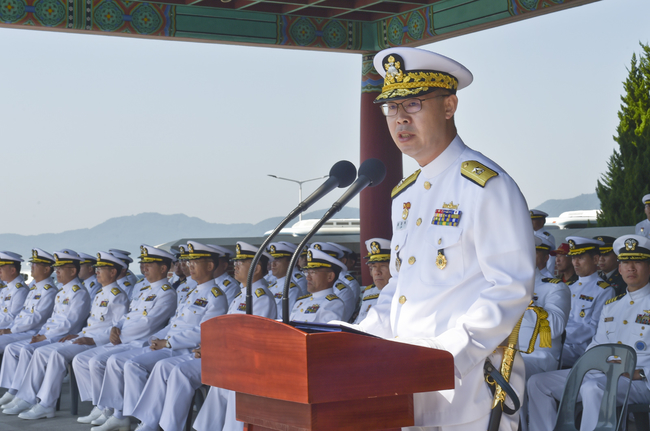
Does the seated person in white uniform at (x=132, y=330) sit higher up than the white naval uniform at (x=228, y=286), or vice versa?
the white naval uniform at (x=228, y=286)

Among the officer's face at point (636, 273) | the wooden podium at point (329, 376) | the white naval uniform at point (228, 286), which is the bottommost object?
the white naval uniform at point (228, 286)

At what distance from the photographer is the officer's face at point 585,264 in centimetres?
600

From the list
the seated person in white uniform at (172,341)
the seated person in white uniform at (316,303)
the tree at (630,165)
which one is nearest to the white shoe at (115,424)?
the seated person in white uniform at (172,341)

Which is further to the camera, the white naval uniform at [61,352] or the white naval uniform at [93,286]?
the white naval uniform at [93,286]

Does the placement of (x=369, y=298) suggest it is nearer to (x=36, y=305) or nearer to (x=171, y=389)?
(x=171, y=389)

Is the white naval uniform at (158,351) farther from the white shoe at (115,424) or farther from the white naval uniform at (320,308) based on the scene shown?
the white naval uniform at (320,308)

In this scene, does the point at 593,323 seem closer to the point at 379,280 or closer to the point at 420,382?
the point at 379,280

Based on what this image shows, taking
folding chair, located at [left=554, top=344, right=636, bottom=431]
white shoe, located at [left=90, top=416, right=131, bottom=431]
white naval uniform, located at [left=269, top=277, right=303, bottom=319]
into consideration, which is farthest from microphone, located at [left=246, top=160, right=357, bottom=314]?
white naval uniform, located at [left=269, top=277, right=303, bottom=319]

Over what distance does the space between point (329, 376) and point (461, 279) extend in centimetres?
55

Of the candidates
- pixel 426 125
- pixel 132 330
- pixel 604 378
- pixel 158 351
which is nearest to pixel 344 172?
pixel 426 125

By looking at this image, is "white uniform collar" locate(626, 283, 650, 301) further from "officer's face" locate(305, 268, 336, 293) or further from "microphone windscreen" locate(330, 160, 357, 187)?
"microphone windscreen" locate(330, 160, 357, 187)

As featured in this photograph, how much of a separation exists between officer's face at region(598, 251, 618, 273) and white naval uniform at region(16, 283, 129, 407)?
423 cm

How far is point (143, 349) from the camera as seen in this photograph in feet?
19.6

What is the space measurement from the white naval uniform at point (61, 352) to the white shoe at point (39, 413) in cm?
4
